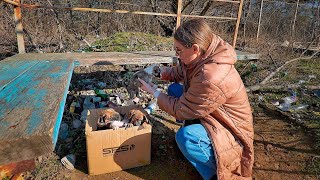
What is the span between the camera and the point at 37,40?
200 inches

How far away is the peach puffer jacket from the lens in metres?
1.61

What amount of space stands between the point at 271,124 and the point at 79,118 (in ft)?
7.13

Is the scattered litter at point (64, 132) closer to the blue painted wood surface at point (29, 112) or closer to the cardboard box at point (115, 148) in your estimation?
the cardboard box at point (115, 148)

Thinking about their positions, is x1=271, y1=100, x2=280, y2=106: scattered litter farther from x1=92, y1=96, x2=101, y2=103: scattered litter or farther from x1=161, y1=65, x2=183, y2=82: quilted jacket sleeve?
x1=92, y1=96, x2=101, y2=103: scattered litter

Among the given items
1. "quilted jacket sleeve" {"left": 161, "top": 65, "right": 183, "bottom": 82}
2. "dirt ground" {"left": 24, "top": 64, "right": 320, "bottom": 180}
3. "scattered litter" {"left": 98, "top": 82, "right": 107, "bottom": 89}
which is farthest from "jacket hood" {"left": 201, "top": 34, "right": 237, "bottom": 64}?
"scattered litter" {"left": 98, "top": 82, "right": 107, "bottom": 89}

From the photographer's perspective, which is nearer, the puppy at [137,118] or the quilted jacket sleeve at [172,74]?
the puppy at [137,118]

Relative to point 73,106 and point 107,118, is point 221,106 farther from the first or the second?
point 73,106

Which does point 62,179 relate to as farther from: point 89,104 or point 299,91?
point 299,91

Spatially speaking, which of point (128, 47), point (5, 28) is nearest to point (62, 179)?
point (128, 47)

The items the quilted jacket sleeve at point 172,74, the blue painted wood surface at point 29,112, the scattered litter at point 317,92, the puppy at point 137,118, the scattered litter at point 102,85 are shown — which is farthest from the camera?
the scattered litter at point 317,92

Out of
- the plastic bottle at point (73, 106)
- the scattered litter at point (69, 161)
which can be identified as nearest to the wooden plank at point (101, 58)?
the plastic bottle at point (73, 106)

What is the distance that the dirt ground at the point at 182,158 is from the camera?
210 centimetres

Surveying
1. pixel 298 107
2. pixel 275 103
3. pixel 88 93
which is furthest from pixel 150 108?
pixel 298 107

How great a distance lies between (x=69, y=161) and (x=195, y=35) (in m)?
1.46
